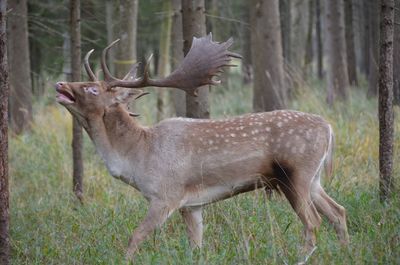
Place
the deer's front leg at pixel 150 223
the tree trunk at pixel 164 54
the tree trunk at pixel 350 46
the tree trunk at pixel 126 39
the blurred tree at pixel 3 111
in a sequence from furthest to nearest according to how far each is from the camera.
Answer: the tree trunk at pixel 350 46
the tree trunk at pixel 164 54
the tree trunk at pixel 126 39
the deer's front leg at pixel 150 223
the blurred tree at pixel 3 111

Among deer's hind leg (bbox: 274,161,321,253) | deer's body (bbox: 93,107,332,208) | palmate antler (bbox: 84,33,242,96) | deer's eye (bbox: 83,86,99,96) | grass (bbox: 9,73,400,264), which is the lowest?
grass (bbox: 9,73,400,264)

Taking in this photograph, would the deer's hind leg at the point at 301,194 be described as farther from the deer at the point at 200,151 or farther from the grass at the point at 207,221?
the grass at the point at 207,221

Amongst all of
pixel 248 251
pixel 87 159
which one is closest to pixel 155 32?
pixel 87 159

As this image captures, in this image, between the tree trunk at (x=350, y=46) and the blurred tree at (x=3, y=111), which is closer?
the blurred tree at (x=3, y=111)

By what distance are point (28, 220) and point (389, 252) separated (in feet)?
13.9

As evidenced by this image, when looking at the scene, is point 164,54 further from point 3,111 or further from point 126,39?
point 3,111

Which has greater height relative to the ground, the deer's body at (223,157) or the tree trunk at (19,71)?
the tree trunk at (19,71)

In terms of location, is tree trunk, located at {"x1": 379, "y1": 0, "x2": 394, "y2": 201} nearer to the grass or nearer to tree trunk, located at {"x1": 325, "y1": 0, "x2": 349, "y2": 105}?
the grass

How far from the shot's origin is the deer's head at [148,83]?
6.55m

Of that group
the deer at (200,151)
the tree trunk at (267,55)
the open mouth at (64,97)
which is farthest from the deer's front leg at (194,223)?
the tree trunk at (267,55)

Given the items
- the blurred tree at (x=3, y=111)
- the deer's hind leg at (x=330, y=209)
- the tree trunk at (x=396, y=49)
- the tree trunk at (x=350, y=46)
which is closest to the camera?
the blurred tree at (x=3, y=111)

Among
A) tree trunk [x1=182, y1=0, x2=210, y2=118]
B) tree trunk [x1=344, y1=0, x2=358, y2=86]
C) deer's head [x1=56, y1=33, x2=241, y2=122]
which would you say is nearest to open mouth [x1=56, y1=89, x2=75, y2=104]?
deer's head [x1=56, y1=33, x2=241, y2=122]

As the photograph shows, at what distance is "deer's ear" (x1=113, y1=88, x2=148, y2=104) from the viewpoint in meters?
6.64

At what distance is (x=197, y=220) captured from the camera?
21.4 ft
